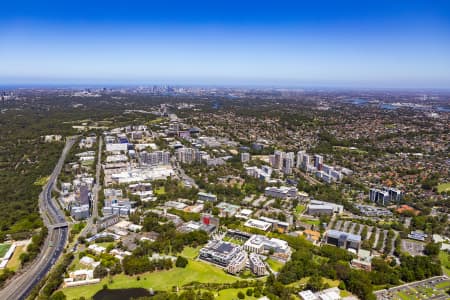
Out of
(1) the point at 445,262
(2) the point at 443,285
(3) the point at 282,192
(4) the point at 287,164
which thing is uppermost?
(4) the point at 287,164

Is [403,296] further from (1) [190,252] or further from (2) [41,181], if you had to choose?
(2) [41,181]

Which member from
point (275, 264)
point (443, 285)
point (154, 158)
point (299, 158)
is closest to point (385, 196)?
point (443, 285)

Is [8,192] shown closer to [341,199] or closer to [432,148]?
[341,199]

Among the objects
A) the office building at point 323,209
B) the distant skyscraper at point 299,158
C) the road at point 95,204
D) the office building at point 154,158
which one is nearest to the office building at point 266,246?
the office building at point 323,209

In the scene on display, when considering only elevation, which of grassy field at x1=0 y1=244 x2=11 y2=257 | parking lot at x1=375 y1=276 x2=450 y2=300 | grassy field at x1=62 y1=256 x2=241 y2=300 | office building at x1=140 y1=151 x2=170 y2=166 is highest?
office building at x1=140 y1=151 x2=170 y2=166

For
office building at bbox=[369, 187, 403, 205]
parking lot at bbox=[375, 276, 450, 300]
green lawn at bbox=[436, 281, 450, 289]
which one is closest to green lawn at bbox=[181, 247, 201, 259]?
parking lot at bbox=[375, 276, 450, 300]

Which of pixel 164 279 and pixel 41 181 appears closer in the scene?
pixel 164 279

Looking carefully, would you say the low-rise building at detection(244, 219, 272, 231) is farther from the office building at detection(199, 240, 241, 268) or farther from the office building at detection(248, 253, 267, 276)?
the office building at detection(248, 253, 267, 276)
